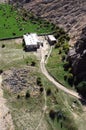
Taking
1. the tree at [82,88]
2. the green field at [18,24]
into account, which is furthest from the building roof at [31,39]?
Result: the tree at [82,88]

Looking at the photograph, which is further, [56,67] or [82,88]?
[56,67]

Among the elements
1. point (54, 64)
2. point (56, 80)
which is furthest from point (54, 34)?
point (56, 80)

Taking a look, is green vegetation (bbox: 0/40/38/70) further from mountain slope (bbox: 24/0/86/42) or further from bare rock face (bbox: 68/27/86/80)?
mountain slope (bbox: 24/0/86/42)

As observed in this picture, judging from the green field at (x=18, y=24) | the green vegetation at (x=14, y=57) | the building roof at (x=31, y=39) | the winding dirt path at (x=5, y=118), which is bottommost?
the winding dirt path at (x=5, y=118)

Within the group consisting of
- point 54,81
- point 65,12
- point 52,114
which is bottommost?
point 52,114

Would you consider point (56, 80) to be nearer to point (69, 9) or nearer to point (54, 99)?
point (54, 99)

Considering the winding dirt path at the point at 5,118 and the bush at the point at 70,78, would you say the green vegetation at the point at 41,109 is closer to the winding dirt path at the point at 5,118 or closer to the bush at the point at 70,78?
the winding dirt path at the point at 5,118

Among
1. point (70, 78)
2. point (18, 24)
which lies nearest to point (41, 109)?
point (70, 78)

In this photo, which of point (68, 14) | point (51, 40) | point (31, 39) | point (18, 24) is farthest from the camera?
point (68, 14)

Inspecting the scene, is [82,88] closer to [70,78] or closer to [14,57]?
[70,78]
